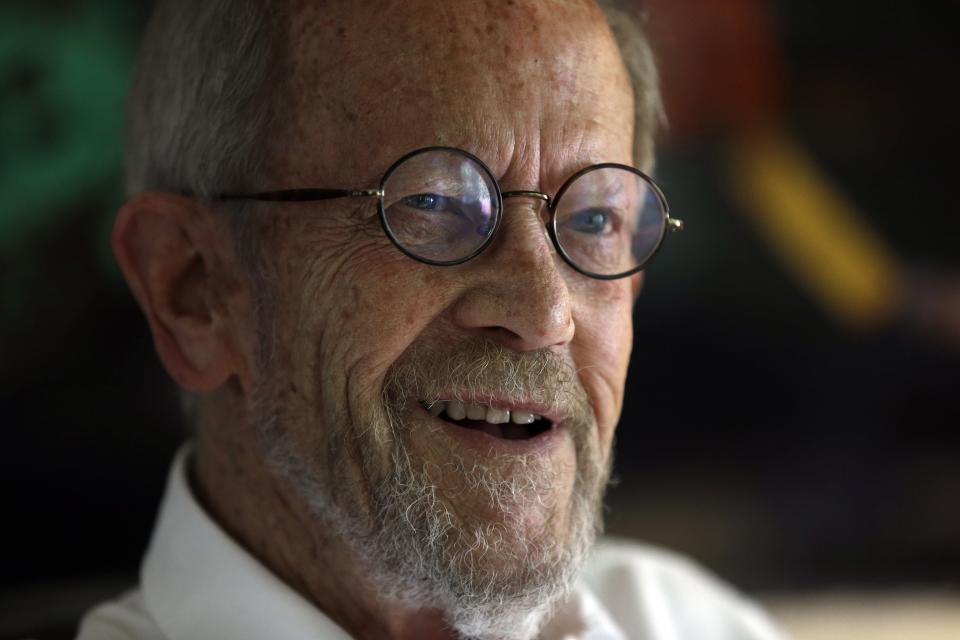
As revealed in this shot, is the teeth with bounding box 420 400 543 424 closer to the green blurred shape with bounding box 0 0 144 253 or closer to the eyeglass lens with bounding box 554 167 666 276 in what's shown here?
the eyeglass lens with bounding box 554 167 666 276

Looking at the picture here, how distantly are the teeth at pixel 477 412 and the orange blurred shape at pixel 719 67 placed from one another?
1092 millimetres

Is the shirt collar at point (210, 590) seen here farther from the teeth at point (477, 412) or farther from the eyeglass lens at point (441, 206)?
the eyeglass lens at point (441, 206)

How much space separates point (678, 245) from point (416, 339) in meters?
1.08

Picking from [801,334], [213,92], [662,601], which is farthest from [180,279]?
[801,334]

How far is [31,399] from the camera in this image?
1717 mm

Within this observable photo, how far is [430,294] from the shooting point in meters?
1.24

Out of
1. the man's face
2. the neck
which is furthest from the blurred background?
the man's face

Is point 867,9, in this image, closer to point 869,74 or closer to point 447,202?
point 869,74

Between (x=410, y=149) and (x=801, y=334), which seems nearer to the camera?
(x=410, y=149)

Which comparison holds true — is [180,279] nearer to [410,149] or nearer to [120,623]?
[410,149]

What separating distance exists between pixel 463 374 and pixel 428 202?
23cm

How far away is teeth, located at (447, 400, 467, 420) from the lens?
128 centimetres

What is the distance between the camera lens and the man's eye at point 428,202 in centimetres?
123

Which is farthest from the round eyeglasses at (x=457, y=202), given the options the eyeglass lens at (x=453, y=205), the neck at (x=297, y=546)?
the neck at (x=297, y=546)
